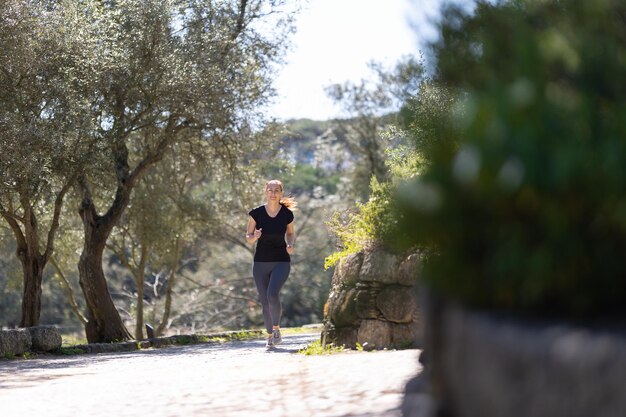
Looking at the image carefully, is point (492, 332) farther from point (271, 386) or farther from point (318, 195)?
point (318, 195)

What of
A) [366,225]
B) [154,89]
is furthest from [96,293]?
[366,225]

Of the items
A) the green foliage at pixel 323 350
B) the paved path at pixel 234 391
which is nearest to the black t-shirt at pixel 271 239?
the green foliage at pixel 323 350

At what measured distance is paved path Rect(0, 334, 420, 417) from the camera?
546cm

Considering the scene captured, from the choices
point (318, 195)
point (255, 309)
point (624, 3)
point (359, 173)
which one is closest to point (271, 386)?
point (624, 3)

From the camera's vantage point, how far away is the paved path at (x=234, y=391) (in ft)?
17.9

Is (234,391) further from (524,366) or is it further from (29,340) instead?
(29,340)

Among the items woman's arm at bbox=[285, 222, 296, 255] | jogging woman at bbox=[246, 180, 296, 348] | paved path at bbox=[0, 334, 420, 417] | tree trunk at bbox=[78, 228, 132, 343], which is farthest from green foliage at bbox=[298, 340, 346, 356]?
tree trunk at bbox=[78, 228, 132, 343]

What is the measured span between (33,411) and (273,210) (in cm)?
661

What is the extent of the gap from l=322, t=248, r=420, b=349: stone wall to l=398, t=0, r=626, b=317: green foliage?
615cm

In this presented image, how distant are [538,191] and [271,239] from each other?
9808 mm

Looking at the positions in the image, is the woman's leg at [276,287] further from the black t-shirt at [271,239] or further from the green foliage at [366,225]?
the green foliage at [366,225]

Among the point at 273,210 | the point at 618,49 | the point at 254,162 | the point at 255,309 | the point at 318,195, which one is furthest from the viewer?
the point at 318,195

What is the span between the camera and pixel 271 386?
6672 mm

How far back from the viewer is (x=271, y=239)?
1245 cm
